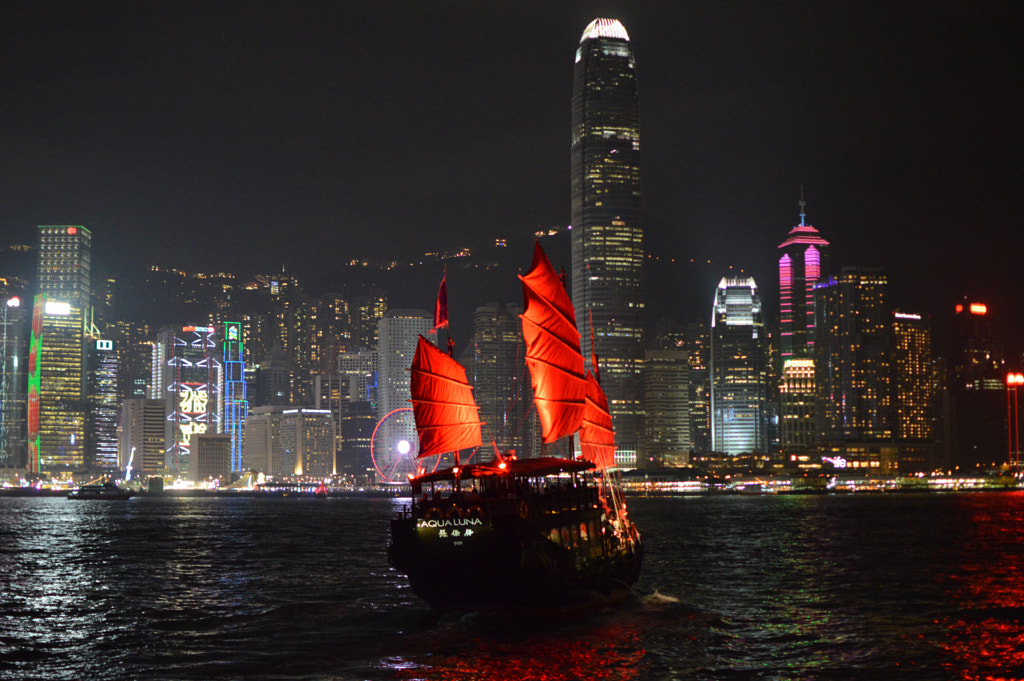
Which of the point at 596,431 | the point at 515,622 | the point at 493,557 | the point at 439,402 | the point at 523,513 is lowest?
the point at 515,622

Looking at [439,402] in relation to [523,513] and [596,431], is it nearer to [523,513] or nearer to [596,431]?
[596,431]

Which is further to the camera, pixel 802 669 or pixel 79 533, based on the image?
pixel 79 533

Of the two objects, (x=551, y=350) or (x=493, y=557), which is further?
(x=551, y=350)

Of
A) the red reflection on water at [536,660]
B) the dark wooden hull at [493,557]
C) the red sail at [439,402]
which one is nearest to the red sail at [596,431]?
the red sail at [439,402]

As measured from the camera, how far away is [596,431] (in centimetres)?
6419

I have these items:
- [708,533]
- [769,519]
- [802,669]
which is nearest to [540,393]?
[802,669]

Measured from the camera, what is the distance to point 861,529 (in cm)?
11325

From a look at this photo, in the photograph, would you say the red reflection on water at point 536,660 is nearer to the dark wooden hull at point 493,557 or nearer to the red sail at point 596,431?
the dark wooden hull at point 493,557

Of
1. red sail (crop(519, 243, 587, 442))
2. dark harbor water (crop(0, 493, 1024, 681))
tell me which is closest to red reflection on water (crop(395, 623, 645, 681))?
dark harbor water (crop(0, 493, 1024, 681))

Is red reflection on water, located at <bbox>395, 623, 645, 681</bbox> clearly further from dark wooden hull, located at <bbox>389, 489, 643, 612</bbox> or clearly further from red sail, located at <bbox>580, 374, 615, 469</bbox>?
red sail, located at <bbox>580, 374, 615, 469</bbox>

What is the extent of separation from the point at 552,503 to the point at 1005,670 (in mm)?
18235

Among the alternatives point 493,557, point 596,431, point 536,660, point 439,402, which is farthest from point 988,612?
point 439,402

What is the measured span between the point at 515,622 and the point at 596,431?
22904 millimetres

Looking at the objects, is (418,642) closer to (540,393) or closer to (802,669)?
(802,669)
